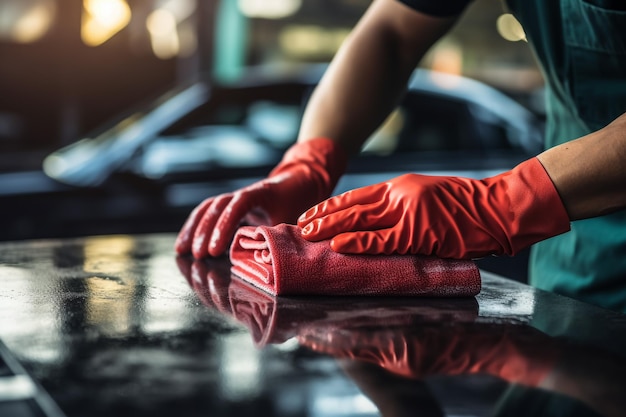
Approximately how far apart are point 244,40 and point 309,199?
5.27 metres

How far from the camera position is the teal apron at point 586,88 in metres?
1.42

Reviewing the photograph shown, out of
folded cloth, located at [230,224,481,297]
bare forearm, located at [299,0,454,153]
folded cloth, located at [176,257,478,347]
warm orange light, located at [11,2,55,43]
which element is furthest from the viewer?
warm orange light, located at [11,2,55,43]

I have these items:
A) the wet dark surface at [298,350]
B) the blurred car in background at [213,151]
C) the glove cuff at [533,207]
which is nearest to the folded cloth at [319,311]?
the wet dark surface at [298,350]

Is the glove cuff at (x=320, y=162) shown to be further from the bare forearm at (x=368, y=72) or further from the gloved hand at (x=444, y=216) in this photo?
the gloved hand at (x=444, y=216)

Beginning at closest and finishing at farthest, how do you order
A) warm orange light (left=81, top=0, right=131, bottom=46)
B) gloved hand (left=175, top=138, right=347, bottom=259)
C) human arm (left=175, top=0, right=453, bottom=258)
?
1. gloved hand (left=175, top=138, right=347, bottom=259)
2. human arm (left=175, top=0, right=453, bottom=258)
3. warm orange light (left=81, top=0, right=131, bottom=46)

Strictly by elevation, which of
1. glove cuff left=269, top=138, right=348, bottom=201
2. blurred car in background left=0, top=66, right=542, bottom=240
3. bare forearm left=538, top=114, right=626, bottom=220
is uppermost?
bare forearm left=538, top=114, right=626, bottom=220

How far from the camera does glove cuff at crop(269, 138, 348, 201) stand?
1582mm

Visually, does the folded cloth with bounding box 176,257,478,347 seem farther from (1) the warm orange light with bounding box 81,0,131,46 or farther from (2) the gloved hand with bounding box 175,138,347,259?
(1) the warm orange light with bounding box 81,0,131,46

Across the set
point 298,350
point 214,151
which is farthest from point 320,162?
point 214,151

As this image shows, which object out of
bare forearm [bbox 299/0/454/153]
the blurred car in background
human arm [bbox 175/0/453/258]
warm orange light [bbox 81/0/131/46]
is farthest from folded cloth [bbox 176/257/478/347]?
warm orange light [bbox 81/0/131/46]

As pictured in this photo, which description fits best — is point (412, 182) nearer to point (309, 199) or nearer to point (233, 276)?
point (233, 276)

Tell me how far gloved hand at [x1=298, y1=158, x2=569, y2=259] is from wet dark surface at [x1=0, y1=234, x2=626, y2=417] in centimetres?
8

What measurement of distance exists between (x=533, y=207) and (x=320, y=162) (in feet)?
1.81

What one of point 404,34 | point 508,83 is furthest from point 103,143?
point 508,83
